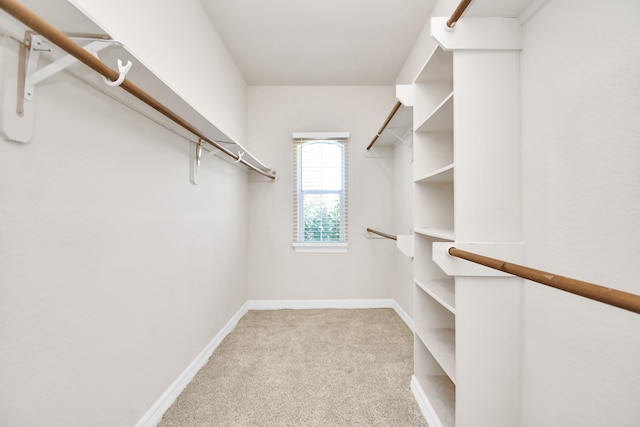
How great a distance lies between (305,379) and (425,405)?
0.72m

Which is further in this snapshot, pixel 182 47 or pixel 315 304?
pixel 315 304

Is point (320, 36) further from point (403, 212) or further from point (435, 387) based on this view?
point (435, 387)

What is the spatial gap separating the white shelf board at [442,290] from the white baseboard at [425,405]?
0.51 meters

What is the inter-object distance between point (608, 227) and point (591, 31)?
1.93 feet

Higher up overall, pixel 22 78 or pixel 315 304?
pixel 22 78

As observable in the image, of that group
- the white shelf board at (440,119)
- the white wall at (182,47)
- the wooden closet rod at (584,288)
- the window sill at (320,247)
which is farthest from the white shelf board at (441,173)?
the window sill at (320,247)

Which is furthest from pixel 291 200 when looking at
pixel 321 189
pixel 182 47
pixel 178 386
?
pixel 178 386

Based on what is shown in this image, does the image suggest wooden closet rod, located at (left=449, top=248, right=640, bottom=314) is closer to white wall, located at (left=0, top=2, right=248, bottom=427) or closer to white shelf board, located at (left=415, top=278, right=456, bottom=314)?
white shelf board, located at (left=415, top=278, right=456, bottom=314)

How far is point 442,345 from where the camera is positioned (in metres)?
1.35

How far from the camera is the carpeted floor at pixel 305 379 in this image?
1.39 meters

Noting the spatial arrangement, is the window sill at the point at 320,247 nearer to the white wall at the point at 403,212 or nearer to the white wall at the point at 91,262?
the white wall at the point at 403,212

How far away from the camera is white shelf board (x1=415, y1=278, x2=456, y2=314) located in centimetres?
122

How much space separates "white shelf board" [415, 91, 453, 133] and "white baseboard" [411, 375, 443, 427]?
1.44m

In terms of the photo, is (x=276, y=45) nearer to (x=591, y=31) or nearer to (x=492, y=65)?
(x=492, y=65)
